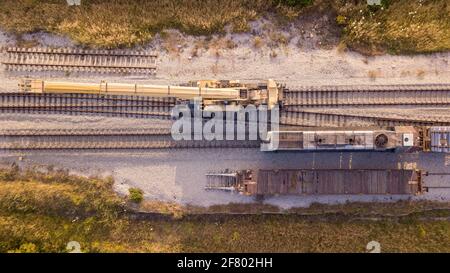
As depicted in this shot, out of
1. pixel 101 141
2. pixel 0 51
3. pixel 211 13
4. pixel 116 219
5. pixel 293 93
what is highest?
pixel 211 13

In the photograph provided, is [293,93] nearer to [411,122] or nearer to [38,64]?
[411,122]

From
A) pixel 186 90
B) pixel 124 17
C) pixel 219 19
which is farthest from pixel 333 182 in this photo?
pixel 124 17

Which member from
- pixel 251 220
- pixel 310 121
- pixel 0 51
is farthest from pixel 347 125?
pixel 0 51

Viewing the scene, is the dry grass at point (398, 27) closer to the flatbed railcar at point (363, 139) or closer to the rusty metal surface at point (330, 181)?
the flatbed railcar at point (363, 139)

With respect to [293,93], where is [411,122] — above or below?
below

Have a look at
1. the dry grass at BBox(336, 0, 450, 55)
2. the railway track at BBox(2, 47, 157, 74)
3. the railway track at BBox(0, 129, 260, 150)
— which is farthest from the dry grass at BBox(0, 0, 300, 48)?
the railway track at BBox(0, 129, 260, 150)
